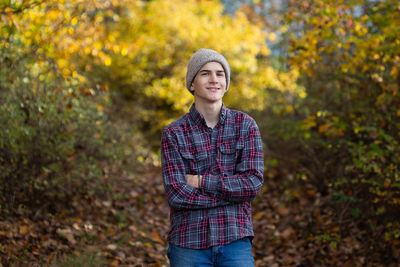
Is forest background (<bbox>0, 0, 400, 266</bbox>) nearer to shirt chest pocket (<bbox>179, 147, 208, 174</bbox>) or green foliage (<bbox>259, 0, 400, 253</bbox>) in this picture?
green foliage (<bbox>259, 0, 400, 253</bbox>)

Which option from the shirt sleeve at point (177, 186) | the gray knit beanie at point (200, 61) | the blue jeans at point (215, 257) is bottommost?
the blue jeans at point (215, 257)

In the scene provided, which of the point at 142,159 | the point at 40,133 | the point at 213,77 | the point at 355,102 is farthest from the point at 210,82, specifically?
the point at 142,159

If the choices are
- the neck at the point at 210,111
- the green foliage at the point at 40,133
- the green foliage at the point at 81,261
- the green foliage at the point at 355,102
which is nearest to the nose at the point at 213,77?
the neck at the point at 210,111

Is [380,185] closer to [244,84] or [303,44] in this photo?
[303,44]

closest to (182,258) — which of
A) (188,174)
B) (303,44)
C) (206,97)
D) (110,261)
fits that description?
(188,174)

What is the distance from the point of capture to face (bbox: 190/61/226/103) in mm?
2527

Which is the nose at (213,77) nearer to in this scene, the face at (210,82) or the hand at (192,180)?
the face at (210,82)

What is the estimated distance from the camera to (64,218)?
5.52 m

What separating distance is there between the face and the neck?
3 centimetres

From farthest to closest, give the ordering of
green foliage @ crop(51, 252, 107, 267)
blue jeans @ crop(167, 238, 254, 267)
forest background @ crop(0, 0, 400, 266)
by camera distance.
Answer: forest background @ crop(0, 0, 400, 266) → green foliage @ crop(51, 252, 107, 267) → blue jeans @ crop(167, 238, 254, 267)

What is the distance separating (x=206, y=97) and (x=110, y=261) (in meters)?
2.74

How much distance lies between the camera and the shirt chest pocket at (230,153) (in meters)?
2.51

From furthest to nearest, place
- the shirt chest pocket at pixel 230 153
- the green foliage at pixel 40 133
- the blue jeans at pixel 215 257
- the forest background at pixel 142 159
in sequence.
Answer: the green foliage at pixel 40 133 → the forest background at pixel 142 159 → the shirt chest pocket at pixel 230 153 → the blue jeans at pixel 215 257

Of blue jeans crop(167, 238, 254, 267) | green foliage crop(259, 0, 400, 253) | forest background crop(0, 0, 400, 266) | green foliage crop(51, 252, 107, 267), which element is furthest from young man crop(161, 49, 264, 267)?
green foliage crop(259, 0, 400, 253)
